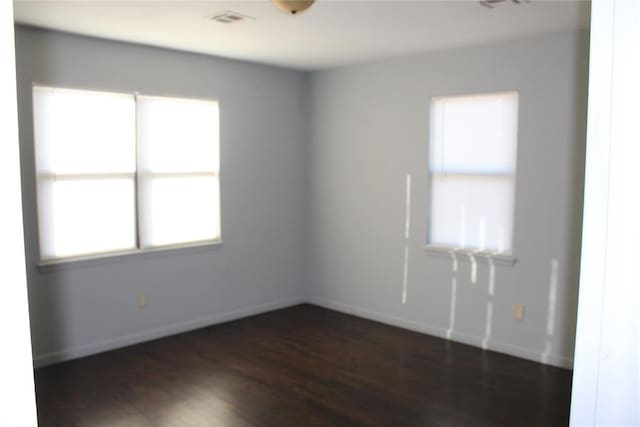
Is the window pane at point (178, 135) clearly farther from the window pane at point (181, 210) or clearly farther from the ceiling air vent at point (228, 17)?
the ceiling air vent at point (228, 17)

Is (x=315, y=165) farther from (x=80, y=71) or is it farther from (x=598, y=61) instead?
(x=598, y=61)

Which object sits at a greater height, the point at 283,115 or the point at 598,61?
the point at 283,115

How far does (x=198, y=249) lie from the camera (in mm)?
4738

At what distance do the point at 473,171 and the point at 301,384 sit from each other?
87.5 inches

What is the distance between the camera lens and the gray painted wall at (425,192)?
3824mm

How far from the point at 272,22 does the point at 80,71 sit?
1.57 meters

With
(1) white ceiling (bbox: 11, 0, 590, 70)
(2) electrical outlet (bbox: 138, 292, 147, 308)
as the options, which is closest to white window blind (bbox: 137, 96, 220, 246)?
(2) electrical outlet (bbox: 138, 292, 147, 308)

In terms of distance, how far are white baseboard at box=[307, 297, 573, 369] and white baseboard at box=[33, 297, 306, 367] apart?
1.65 ft

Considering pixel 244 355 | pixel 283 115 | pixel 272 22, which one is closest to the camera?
pixel 272 22

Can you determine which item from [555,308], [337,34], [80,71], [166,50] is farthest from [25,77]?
[555,308]

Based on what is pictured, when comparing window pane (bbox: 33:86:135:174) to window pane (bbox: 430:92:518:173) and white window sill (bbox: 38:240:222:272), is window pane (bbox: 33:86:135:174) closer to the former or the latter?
white window sill (bbox: 38:240:222:272)

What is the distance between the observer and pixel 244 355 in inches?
163

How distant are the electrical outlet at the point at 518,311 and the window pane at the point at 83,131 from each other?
130 inches

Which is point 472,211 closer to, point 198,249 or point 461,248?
→ point 461,248
